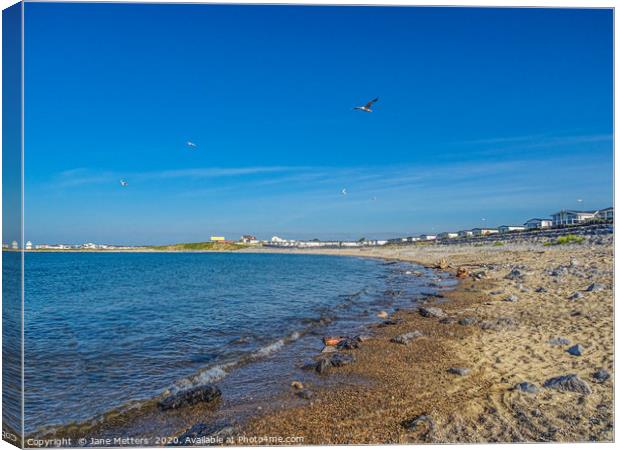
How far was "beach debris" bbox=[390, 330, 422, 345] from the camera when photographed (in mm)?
8262

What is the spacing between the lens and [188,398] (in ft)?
18.5

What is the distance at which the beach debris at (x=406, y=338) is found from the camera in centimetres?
826

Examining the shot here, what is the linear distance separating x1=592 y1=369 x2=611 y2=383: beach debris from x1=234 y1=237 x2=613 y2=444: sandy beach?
0.04 ft

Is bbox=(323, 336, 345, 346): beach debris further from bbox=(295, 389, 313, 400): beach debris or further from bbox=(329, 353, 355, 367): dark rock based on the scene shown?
bbox=(295, 389, 313, 400): beach debris

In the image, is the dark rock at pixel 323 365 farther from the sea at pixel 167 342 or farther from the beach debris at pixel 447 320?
the beach debris at pixel 447 320

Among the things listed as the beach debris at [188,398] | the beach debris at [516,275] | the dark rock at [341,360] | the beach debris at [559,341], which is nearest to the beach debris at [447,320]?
the beach debris at [559,341]

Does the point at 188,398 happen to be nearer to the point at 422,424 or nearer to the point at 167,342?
the point at 422,424

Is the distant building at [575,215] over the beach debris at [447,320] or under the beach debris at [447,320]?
over

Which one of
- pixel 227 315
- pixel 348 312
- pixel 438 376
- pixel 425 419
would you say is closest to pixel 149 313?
pixel 227 315

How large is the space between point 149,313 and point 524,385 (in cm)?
1215

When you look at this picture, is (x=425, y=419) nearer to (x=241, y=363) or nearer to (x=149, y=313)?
(x=241, y=363)

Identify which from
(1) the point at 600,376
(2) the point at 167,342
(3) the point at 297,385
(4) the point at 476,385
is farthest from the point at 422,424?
(2) the point at 167,342

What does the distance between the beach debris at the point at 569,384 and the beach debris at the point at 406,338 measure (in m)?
3.38

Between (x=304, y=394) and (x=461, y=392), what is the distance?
2131mm
